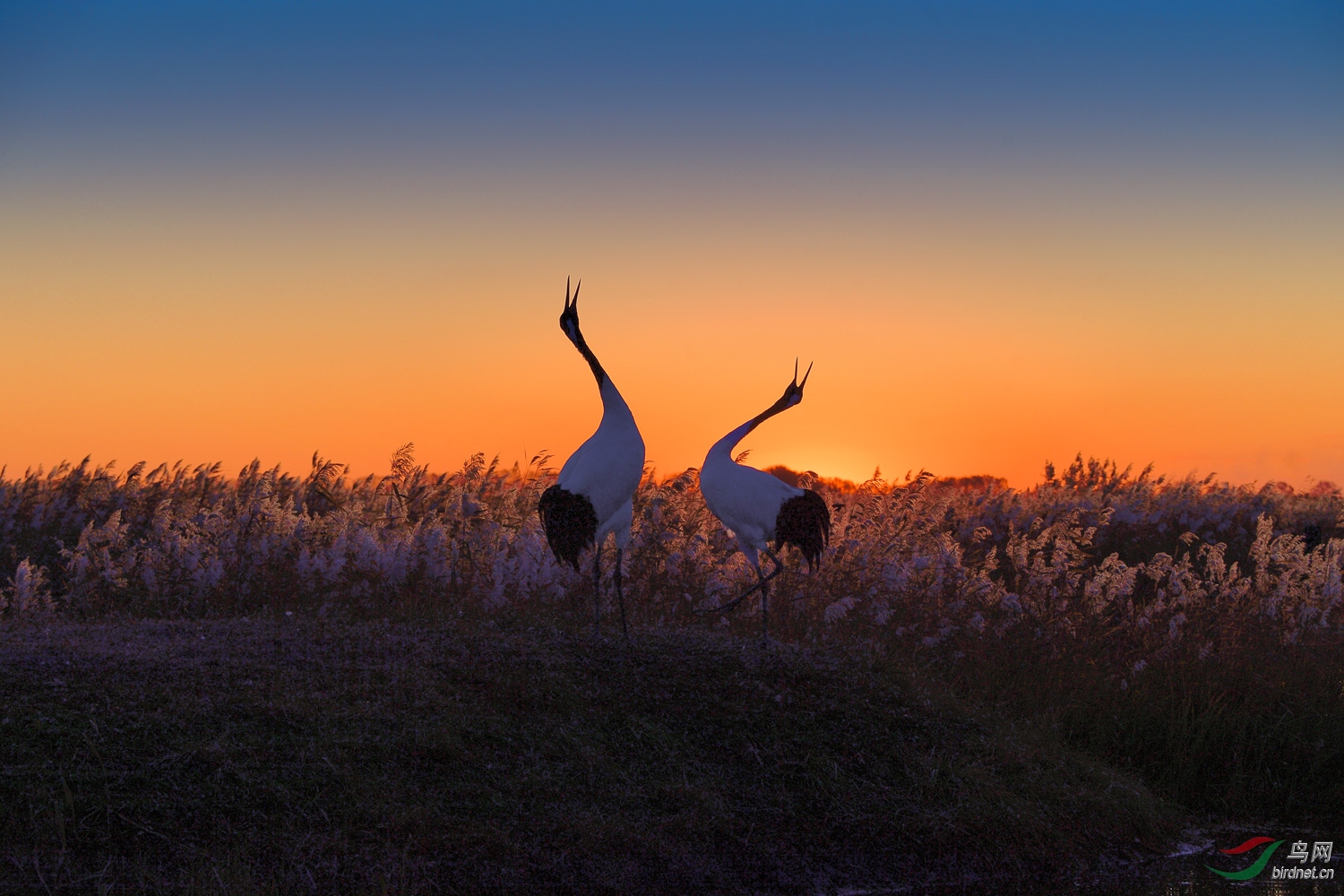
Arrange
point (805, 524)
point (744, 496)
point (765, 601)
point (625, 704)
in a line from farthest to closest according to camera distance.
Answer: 1. point (805, 524)
2. point (744, 496)
3. point (765, 601)
4. point (625, 704)

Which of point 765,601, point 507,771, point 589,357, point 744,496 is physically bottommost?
point 507,771

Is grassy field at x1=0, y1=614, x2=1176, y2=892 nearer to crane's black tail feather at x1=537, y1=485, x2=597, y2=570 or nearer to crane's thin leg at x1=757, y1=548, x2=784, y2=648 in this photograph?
crane's thin leg at x1=757, y1=548, x2=784, y2=648

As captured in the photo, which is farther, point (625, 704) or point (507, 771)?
point (625, 704)

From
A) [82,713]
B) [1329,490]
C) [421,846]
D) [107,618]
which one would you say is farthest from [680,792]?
[1329,490]

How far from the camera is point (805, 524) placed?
9.34m

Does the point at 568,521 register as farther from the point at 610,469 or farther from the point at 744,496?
the point at 744,496

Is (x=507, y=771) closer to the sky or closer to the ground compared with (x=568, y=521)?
closer to the ground

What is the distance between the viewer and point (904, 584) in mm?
10742

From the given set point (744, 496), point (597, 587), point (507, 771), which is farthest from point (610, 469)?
point (507, 771)

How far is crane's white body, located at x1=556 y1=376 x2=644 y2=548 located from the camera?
8453mm

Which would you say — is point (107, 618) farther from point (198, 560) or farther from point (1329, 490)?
point (1329, 490)

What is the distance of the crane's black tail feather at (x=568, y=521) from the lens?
845 centimetres

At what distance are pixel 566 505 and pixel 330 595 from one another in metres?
3.49

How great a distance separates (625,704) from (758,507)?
8.29ft
